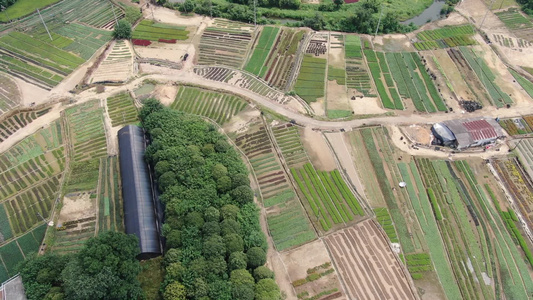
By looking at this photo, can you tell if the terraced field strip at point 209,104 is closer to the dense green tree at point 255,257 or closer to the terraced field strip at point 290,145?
the terraced field strip at point 290,145

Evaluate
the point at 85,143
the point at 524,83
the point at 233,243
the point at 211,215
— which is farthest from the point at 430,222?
the point at 85,143

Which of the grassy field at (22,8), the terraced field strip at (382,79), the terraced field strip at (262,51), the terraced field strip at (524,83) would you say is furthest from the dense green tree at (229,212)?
the grassy field at (22,8)

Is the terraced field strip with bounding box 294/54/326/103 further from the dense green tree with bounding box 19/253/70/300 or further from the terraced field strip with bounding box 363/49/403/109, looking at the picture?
the dense green tree with bounding box 19/253/70/300

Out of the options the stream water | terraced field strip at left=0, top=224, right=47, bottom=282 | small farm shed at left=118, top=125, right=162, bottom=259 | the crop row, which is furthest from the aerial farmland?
the stream water

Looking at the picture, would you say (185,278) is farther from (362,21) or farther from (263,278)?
(362,21)

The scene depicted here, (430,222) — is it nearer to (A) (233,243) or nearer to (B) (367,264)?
(B) (367,264)

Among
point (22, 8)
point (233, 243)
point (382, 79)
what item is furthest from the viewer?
point (22, 8)
